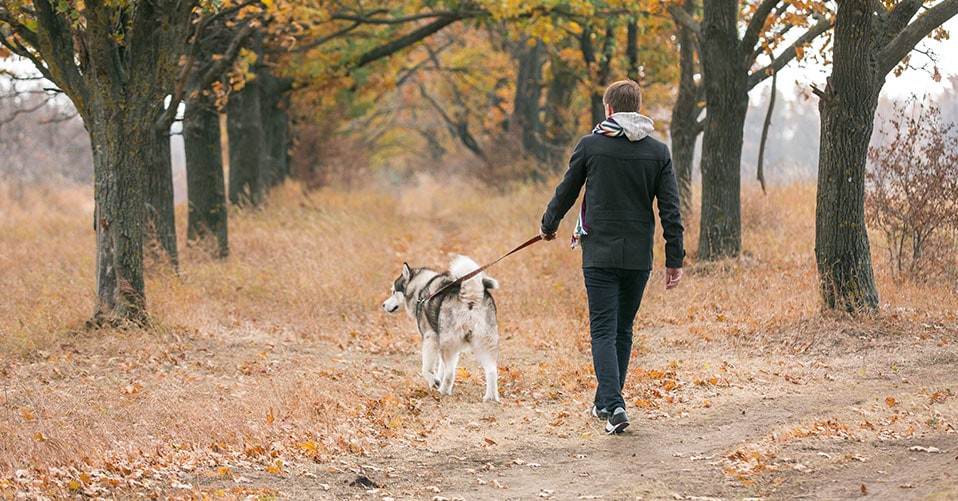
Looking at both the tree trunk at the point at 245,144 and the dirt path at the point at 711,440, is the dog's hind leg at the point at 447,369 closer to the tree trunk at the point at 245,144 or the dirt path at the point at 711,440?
the dirt path at the point at 711,440

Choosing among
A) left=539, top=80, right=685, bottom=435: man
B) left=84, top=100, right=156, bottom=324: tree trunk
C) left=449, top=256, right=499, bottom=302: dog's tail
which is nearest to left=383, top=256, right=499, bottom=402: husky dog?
left=449, top=256, right=499, bottom=302: dog's tail

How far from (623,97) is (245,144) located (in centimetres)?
1447

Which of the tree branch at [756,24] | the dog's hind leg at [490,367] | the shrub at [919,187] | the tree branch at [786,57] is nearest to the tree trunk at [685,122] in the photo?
the tree branch at [786,57]

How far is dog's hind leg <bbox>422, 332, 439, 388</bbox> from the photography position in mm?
8211

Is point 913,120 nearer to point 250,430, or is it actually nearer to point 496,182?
point 250,430

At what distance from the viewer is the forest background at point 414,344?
5.96 metres

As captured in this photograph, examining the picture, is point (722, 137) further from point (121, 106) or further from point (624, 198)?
point (121, 106)

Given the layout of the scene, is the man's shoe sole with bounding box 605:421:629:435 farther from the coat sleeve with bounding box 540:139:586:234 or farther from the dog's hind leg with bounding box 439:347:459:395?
the dog's hind leg with bounding box 439:347:459:395

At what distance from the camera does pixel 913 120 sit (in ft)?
36.7

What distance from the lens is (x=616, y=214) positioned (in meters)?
6.55

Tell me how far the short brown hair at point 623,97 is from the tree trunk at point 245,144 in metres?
14.1

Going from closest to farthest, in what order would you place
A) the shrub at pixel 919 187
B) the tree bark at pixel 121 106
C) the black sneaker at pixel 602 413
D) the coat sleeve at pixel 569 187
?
the coat sleeve at pixel 569 187, the black sneaker at pixel 602 413, the tree bark at pixel 121 106, the shrub at pixel 919 187

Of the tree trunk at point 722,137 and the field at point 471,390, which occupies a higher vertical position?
the tree trunk at point 722,137

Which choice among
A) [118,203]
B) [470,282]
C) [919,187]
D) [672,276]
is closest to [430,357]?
[470,282]
